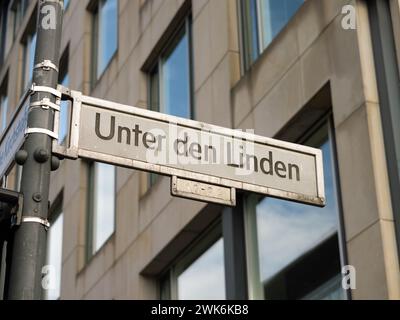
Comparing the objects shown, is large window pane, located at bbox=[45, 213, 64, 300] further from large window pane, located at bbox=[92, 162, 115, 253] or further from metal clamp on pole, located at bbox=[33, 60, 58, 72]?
metal clamp on pole, located at bbox=[33, 60, 58, 72]

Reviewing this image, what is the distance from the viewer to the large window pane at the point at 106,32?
19703mm

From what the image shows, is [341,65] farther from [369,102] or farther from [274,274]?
[274,274]

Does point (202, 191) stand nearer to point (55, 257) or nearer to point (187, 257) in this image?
point (187, 257)

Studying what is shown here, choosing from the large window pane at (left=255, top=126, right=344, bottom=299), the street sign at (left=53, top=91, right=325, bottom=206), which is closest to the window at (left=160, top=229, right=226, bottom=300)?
the large window pane at (left=255, top=126, right=344, bottom=299)

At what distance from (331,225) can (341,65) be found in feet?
6.21

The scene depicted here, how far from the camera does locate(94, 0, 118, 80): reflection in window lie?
64.7ft

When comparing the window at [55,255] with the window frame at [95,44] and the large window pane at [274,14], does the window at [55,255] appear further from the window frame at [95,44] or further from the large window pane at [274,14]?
the large window pane at [274,14]

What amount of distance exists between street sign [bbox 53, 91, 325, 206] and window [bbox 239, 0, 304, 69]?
17.8ft

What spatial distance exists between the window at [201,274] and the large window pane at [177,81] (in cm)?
255

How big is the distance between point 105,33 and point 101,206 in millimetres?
4471

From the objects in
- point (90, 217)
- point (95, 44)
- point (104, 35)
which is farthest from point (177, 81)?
point (95, 44)

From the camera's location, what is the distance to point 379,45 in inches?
379

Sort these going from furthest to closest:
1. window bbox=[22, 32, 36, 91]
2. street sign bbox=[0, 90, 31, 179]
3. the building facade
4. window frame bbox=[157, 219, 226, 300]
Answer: window bbox=[22, 32, 36, 91]
window frame bbox=[157, 219, 226, 300]
the building facade
street sign bbox=[0, 90, 31, 179]

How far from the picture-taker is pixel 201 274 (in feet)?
44.5
